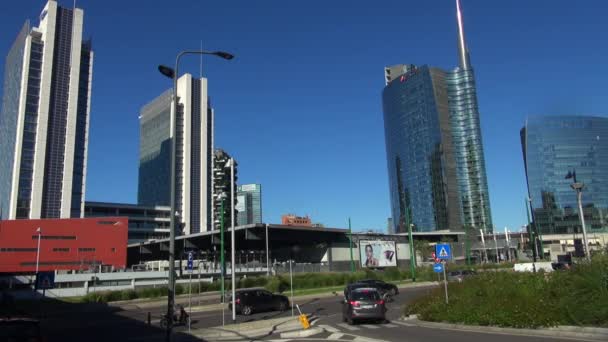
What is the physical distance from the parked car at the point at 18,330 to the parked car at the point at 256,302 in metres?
20.4

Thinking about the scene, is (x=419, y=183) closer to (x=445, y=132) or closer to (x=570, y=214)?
(x=445, y=132)

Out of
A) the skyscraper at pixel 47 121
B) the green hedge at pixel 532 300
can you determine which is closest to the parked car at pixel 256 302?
the green hedge at pixel 532 300

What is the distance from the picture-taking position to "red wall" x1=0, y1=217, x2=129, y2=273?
98.1m

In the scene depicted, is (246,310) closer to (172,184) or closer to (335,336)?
(335,336)

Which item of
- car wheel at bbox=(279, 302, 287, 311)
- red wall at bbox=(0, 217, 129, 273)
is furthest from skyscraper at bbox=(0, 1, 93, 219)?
car wheel at bbox=(279, 302, 287, 311)

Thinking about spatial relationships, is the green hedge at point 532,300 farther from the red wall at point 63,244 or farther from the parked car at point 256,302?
the red wall at point 63,244

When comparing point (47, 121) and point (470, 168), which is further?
point (470, 168)

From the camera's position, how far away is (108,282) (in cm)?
7944

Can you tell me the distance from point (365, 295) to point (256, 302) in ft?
38.0

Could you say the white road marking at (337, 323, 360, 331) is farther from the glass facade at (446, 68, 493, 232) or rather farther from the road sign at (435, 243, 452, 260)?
the glass facade at (446, 68, 493, 232)

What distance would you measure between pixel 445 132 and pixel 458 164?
13084 millimetres

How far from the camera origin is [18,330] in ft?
39.4

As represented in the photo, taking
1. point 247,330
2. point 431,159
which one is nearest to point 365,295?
point 247,330

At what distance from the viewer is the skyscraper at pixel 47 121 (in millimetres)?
145875
